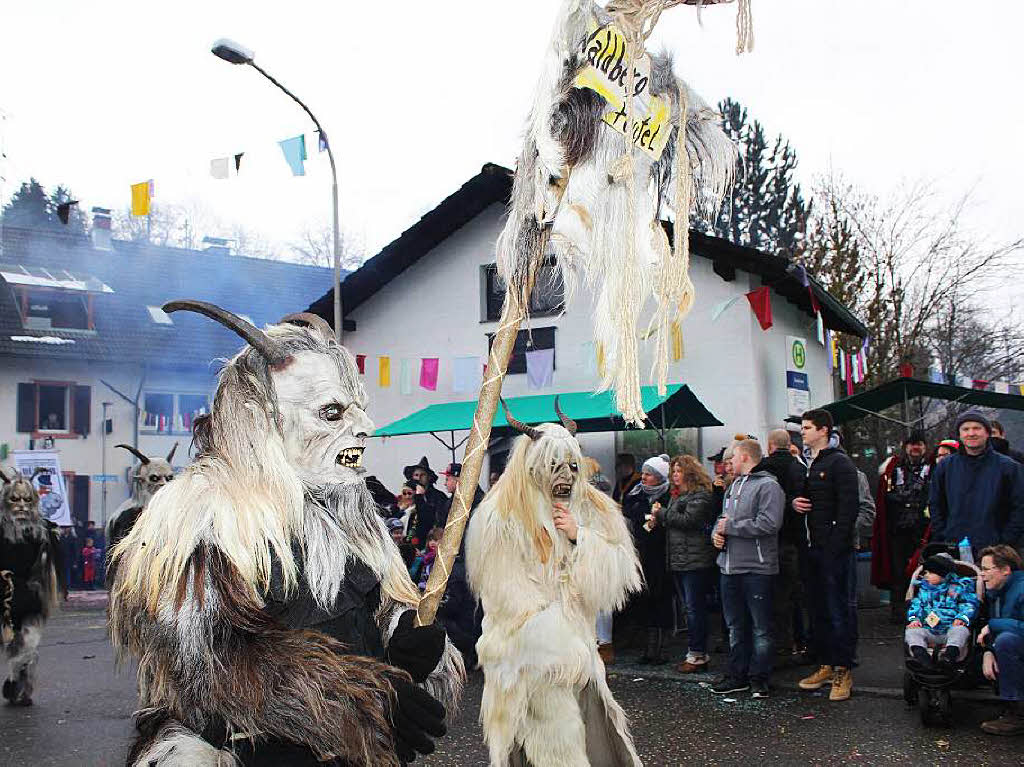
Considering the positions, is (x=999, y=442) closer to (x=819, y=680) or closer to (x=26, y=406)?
(x=819, y=680)

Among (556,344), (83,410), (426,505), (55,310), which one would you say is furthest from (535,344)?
(55,310)

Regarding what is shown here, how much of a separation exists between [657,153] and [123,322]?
79.8 feet

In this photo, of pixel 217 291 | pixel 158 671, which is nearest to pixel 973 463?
pixel 158 671

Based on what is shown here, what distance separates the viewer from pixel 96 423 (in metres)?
24.4

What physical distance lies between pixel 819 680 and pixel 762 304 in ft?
20.7

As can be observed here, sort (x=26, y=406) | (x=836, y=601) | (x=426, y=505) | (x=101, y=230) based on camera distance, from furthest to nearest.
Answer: (x=101, y=230) → (x=26, y=406) → (x=426, y=505) → (x=836, y=601)

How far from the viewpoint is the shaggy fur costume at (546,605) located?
4.56 meters

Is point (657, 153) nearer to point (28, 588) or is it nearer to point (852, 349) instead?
point (28, 588)

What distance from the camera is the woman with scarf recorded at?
29.9ft

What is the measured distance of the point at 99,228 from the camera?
82.4 ft

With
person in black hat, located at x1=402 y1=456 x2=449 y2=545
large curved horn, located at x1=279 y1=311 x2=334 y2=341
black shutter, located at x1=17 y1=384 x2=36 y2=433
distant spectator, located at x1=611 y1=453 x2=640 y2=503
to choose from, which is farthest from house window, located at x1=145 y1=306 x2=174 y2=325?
large curved horn, located at x1=279 y1=311 x2=334 y2=341

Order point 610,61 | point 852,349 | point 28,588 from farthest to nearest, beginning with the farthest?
1. point 852,349
2. point 28,588
3. point 610,61

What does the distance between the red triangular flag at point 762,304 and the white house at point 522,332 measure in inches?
8.7

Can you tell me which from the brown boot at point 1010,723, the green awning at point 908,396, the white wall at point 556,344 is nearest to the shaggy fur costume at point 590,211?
the brown boot at point 1010,723
